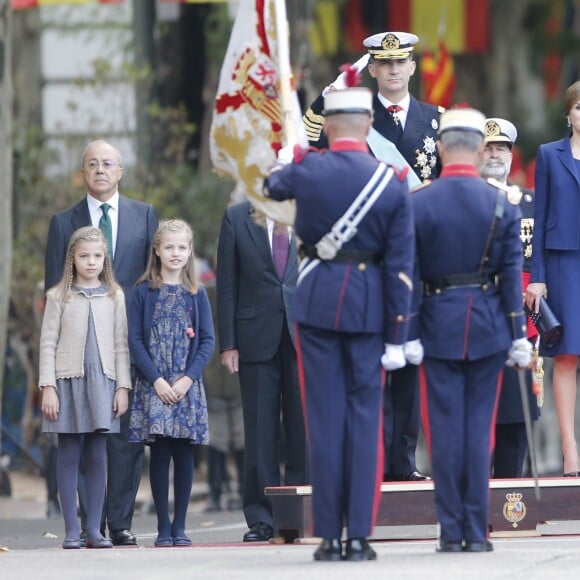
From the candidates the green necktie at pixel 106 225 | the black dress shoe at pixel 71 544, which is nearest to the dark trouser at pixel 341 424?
the black dress shoe at pixel 71 544

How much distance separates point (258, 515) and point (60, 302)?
161cm

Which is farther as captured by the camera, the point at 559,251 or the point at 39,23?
the point at 39,23

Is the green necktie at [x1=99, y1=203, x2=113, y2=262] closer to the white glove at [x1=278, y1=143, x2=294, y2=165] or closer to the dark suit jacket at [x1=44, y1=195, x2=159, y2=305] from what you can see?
the dark suit jacket at [x1=44, y1=195, x2=159, y2=305]

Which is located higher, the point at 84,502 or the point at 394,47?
the point at 394,47

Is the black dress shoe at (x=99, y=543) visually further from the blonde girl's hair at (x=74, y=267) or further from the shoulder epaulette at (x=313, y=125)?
the shoulder epaulette at (x=313, y=125)

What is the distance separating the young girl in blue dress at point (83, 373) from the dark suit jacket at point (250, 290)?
751 mm

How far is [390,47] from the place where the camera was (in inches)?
478

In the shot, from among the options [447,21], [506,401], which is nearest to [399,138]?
[506,401]

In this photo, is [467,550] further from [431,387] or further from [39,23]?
[39,23]

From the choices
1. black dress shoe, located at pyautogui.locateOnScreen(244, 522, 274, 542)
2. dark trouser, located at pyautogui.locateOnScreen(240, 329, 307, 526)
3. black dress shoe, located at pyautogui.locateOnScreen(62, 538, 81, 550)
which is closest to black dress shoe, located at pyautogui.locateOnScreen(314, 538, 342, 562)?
black dress shoe, located at pyautogui.locateOnScreen(62, 538, 81, 550)

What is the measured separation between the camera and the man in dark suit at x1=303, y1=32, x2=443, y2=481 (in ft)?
39.4

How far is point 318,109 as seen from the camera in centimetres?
1212

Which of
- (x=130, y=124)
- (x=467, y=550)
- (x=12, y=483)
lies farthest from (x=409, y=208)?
(x=130, y=124)

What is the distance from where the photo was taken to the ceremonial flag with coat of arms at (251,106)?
1105 cm
